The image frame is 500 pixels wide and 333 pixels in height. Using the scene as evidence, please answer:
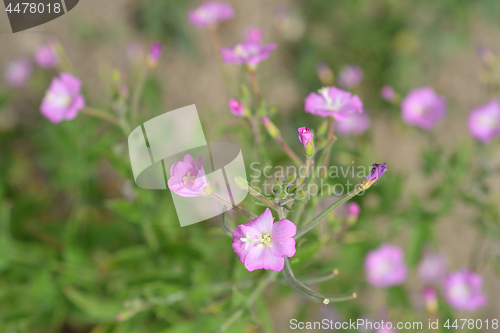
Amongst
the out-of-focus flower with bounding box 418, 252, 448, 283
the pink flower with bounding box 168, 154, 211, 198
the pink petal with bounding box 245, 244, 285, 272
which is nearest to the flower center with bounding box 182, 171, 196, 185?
the pink flower with bounding box 168, 154, 211, 198

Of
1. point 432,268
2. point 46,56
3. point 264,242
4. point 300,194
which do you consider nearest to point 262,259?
point 264,242

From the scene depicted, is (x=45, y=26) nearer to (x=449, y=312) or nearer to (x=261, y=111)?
(x=261, y=111)

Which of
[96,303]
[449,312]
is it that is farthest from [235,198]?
[449,312]

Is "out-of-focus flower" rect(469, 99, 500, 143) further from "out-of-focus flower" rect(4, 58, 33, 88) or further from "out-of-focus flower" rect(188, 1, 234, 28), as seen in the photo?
"out-of-focus flower" rect(4, 58, 33, 88)

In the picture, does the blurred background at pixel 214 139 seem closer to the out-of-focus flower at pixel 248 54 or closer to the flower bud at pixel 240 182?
the out-of-focus flower at pixel 248 54

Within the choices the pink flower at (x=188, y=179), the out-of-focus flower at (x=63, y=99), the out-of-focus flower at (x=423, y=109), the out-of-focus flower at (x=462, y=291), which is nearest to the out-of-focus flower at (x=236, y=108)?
the pink flower at (x=188, y=179)
